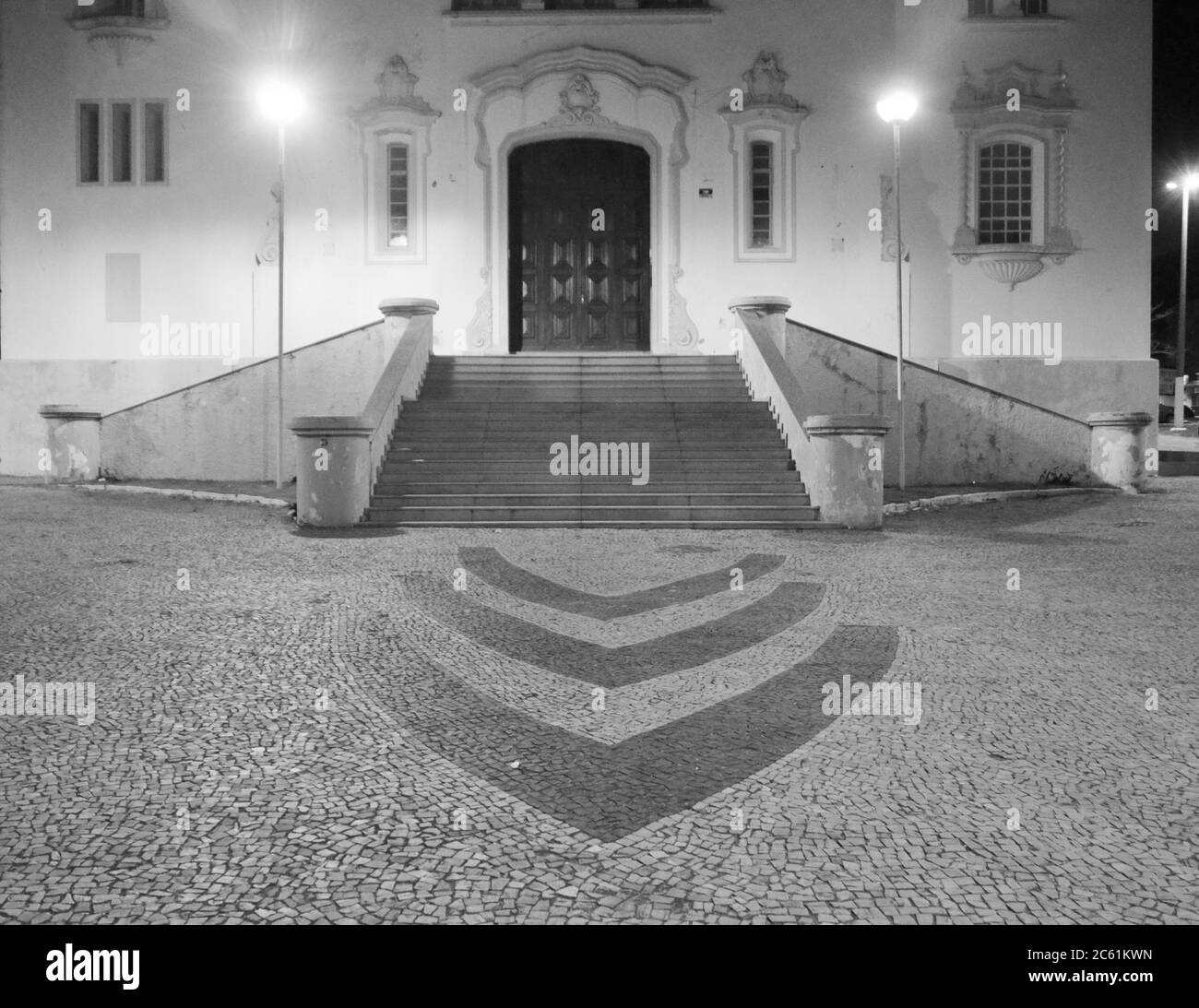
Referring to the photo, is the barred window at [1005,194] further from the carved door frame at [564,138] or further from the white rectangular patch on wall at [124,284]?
the white rectangular patch on wall at [124,284]

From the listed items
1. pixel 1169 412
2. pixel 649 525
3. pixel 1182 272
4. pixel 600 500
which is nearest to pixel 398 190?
pixel 600 500

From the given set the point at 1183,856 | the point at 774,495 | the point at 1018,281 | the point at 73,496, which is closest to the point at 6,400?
the point at 73,496

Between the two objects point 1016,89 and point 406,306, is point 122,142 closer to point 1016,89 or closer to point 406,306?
point 406,306

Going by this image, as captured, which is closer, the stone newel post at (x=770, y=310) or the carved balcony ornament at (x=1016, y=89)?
the stone newel post at (x=770, y=310)

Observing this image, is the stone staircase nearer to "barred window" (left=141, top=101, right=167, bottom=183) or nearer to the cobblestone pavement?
the cobblestone pavement

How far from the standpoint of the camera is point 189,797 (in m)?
4.20

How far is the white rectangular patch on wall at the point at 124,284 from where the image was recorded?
23.4 meters

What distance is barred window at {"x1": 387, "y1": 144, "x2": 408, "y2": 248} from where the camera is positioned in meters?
23.1

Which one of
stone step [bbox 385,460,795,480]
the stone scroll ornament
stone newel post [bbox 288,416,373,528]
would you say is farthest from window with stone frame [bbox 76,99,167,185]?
the stone scroll ornament

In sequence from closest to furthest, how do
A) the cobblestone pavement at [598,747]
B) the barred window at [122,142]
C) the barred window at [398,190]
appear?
the cobblestone pavement at [598,747] → the barred window at [398,190] → the barred window at [122,142]

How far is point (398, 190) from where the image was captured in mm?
23172

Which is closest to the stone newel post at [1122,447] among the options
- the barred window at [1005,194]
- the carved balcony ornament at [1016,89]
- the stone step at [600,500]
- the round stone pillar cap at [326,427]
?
the barred window at [1005,194]

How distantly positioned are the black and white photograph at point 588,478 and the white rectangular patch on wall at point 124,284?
0.07 meters

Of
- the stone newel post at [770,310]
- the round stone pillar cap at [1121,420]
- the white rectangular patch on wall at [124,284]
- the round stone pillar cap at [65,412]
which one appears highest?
the white rectangular patch on wall at [124,284]
